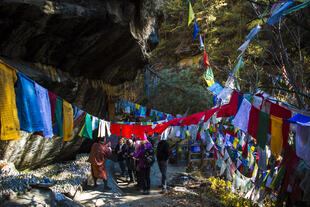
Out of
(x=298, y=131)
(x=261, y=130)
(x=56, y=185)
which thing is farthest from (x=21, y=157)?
(x=298, y=131)

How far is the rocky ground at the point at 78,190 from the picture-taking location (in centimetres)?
496

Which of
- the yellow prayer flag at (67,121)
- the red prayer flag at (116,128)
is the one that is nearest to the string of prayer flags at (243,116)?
the yellow prayer flag at (67,121)

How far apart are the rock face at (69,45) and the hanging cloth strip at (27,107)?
4.34 metres

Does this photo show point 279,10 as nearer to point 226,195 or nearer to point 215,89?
point 215,89

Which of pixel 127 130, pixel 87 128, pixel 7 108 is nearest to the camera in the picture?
pixel 7 108

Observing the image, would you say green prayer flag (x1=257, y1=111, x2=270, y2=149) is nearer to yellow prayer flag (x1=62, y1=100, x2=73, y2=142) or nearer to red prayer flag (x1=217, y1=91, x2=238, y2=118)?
red prayer flag (x1=217, y1=91, x2=238, y2=118)

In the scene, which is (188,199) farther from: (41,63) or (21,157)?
(41,63)

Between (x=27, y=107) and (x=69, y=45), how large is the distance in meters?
6.30

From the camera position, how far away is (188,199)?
7.18 m

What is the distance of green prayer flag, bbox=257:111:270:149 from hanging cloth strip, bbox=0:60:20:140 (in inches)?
165

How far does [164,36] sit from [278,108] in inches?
934

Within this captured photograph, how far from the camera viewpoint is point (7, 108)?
3273mm

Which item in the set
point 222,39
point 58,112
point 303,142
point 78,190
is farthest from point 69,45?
point 222,39

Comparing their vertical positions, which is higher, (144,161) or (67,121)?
(67,121)
